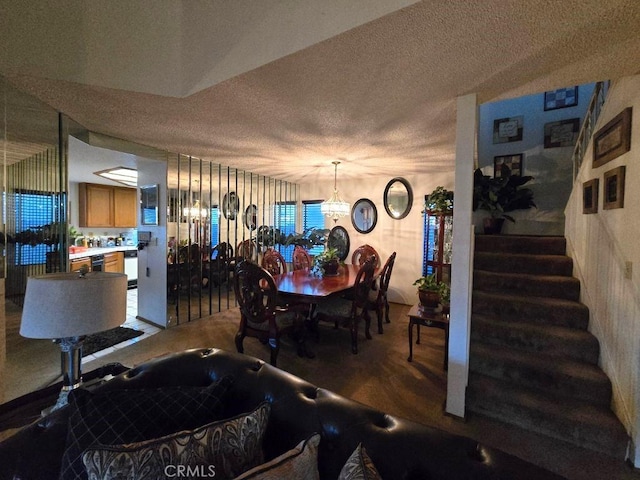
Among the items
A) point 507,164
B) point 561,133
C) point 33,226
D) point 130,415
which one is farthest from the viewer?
point 507,164

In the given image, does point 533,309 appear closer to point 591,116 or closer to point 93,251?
point 591,116

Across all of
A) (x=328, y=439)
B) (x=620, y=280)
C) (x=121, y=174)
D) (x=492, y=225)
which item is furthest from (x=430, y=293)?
(x=121, y=174)

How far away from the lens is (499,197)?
3652mm

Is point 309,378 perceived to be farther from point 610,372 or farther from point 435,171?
point 435,171

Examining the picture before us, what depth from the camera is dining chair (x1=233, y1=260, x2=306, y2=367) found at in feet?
8.23

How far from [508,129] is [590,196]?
2.30 m

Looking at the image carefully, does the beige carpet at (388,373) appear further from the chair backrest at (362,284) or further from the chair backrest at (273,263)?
the chair backrest at (273,263)

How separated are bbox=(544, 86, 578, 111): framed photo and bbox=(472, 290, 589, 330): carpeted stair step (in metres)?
3.09

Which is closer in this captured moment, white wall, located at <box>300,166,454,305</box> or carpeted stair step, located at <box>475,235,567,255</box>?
carpeted stair step, located at <box>475,235,567,255</box>

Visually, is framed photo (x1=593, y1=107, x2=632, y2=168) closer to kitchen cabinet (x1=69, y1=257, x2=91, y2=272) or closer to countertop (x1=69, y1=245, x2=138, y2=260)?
countertop (x1=69, y1=245, x2=138, y2=260)

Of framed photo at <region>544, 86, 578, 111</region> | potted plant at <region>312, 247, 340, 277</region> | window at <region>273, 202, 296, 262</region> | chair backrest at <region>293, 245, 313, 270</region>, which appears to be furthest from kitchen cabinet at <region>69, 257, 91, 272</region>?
framed photo at <region>544, 86, 578, 111</region>

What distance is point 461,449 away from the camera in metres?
0.75

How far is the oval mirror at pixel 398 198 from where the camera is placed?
4.77 meters

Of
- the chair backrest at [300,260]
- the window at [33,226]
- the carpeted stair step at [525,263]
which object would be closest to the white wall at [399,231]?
the chair backrest at [300,260]
